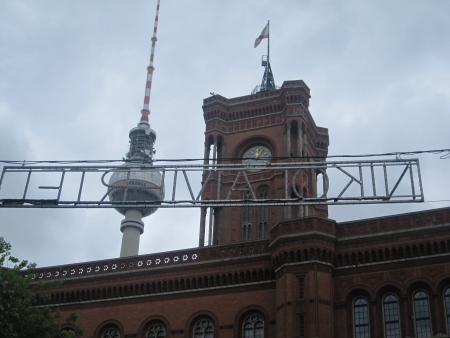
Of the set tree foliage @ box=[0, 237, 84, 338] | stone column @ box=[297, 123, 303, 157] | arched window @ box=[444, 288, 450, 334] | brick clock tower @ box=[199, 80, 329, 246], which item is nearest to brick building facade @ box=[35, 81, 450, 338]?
arched window @ box=[444, 288, 450, 334]

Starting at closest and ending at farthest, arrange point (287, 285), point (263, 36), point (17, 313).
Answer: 1. point (17, 313)
2. point (287, 285)
3. point (263, 36)

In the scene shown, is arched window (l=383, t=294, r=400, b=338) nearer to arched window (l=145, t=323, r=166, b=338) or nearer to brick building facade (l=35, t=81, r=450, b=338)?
brick building facade (l=35, t=81, r=450, b=338)

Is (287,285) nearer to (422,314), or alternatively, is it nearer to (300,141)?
(422,314)

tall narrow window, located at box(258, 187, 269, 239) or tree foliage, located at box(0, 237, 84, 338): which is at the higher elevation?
tall narrow window, located at box(258, 187, 269, 239)

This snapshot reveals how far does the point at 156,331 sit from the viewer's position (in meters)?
41.0

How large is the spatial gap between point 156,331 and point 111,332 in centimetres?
330

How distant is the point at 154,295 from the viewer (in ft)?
137

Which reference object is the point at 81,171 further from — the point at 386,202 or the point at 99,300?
the point at 99,300

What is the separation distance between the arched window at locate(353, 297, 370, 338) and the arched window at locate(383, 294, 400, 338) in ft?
3.37

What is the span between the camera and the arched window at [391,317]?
34969mm

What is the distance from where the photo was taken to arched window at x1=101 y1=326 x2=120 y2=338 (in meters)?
42.0

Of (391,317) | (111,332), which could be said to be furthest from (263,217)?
(391,317)

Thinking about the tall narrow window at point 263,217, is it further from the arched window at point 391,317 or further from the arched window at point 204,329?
the arched window at point 391,317

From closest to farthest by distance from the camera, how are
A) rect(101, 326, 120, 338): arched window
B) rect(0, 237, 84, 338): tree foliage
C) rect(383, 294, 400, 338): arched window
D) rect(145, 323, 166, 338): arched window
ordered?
rect(0, 237, 84, 338): tree foliage, rect(383, 294, 400, 338): arched window, rect(145, 323, 166, 338): arched window, rect(101, 326, 120, 338): arched window
